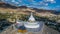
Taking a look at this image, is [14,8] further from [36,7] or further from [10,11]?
[36,7]

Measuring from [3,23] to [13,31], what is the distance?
18 centimetres

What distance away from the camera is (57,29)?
182cm

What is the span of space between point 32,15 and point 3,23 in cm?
39

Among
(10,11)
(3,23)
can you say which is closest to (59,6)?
(10,11)

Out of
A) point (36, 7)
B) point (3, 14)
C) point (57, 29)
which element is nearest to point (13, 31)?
point (3, 14)

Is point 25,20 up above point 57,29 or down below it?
above

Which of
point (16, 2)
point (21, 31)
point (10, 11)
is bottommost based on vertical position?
point (21, 31)

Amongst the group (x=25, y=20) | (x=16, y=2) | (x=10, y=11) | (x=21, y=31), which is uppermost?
(x=16, y=2)

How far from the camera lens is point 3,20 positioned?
1838 mm

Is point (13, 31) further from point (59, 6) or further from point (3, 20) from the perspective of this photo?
point (59, 6)

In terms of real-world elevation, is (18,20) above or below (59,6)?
below

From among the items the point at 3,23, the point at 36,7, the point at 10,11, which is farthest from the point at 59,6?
the point at 3,23

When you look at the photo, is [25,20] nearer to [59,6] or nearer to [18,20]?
[18,20]

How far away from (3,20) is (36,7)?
0.46 meters
